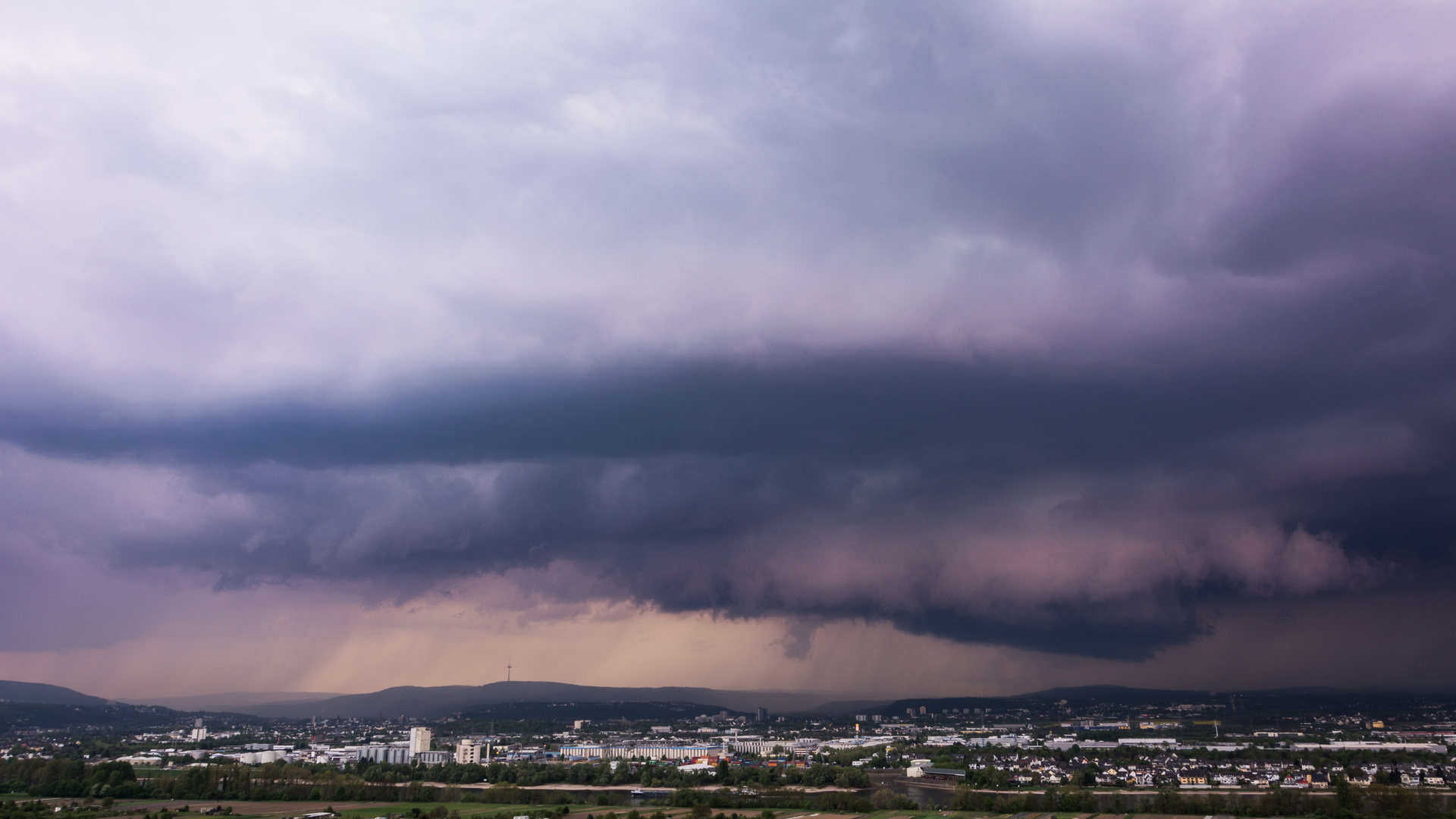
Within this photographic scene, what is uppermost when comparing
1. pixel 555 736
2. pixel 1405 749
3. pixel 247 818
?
pixel 247 818

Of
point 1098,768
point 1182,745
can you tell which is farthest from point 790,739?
point 1098,768

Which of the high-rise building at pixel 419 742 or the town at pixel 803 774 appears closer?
the town at pixel 803 774

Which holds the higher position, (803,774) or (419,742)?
(803,774)

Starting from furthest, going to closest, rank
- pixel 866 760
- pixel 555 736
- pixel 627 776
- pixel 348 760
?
1. pixel 555 736
2. pixel 866 760
3. pixel 348 760
4. pixel 627 776

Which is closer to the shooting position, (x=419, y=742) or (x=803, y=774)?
(x=803, y=774)

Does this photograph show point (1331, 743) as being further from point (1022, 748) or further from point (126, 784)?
point (126, 784)

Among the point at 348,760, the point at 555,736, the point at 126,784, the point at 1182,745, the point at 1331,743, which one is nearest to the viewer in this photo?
the point at 126,784

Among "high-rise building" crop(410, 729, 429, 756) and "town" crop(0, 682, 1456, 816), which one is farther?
"high-rise building" crop(410, 729, 429, 756)

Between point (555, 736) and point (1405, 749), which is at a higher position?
point (1405, 749)
